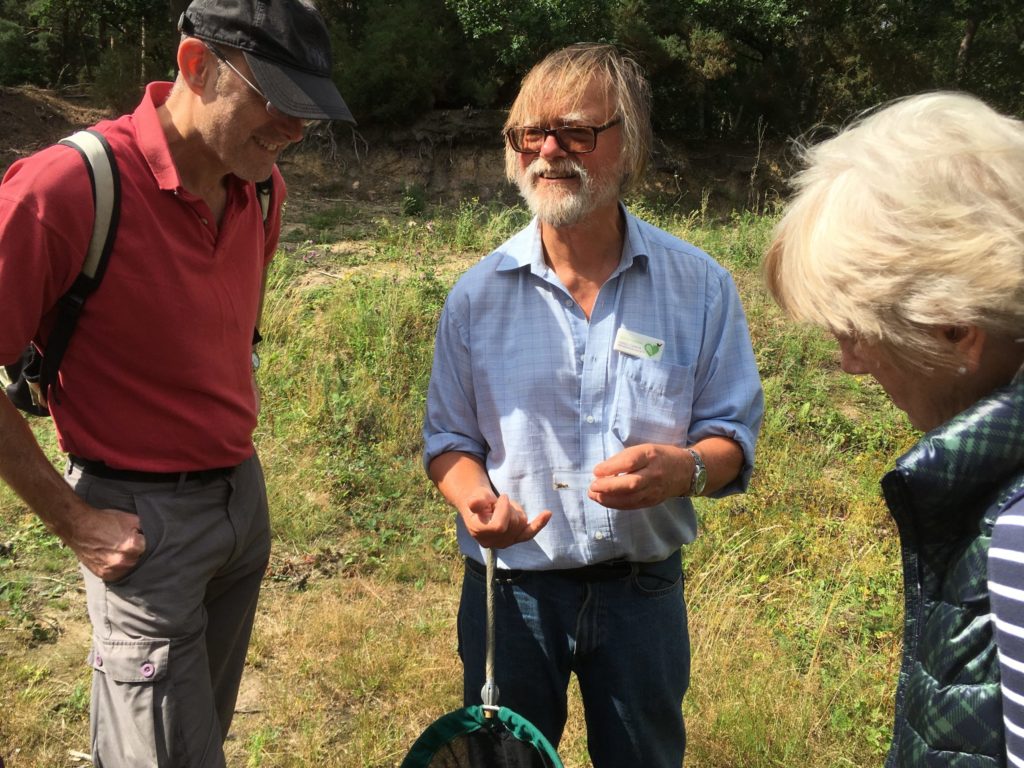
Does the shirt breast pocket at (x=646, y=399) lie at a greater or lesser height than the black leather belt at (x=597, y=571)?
greater

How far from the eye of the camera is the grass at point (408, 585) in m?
3.04

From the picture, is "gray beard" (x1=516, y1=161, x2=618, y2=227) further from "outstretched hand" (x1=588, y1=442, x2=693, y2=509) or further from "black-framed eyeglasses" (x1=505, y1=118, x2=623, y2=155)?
"outstretched hand" (x1=588, y1=442, x2=693, y2=509)

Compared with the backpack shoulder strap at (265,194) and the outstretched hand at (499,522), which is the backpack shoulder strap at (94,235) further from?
the outstretched hand at (499,522)

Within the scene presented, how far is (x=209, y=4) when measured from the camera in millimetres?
2014

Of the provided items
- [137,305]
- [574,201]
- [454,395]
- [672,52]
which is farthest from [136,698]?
[672,52]

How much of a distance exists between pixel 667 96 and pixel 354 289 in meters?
12.3

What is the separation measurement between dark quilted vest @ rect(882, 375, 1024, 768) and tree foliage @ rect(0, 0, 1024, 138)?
1580 centimetres

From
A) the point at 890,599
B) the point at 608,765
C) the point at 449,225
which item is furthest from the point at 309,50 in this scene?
the point at 449,225

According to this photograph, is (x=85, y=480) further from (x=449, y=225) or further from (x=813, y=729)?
(x=449, y=225)

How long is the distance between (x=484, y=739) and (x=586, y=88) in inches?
59.0

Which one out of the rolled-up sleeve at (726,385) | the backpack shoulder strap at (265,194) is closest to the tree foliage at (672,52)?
the backpack shoulder strap at (265,194)

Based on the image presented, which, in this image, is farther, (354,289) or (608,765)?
(354,289)

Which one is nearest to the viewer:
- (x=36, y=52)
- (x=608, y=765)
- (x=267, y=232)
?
(x=608, y=765)

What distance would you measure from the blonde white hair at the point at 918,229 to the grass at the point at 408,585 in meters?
2.04
